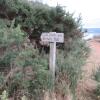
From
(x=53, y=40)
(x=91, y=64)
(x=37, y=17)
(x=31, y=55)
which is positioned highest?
(x=37, y=17)

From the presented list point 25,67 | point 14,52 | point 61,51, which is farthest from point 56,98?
point 61,51

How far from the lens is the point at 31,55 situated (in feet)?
19.6

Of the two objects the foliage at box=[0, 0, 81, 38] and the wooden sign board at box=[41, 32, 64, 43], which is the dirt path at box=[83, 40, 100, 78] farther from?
the wooden sign board at box=[41, 32, 64, 43]

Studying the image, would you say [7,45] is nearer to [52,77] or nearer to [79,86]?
[52,77]

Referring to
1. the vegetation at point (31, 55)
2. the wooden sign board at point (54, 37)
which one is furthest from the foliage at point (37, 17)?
the wooden sign board at point (54, 37)

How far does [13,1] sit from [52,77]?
8.25 ft

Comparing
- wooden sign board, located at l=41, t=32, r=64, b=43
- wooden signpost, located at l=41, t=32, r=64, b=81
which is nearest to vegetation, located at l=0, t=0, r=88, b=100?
wooden signpost, located at l=41, t=32, r=64, b=81

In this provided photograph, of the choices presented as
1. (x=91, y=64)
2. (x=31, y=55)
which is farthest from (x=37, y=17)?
(x=91, y=64)

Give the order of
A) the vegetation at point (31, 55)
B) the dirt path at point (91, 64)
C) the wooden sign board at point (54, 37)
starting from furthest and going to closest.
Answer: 1. the dirt path at point (91, 64)
2. the wooden sign board at point (54, 37)
3. the vegetation at point (31, 55)

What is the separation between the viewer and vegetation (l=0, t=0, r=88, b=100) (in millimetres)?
5477

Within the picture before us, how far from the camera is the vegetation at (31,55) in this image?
5.48m

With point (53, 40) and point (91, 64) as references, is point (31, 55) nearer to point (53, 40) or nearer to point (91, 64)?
point (53, 40)

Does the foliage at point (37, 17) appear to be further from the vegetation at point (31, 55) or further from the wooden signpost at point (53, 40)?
the wooden signpost at point (53, 40)

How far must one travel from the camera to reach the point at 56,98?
589cm
